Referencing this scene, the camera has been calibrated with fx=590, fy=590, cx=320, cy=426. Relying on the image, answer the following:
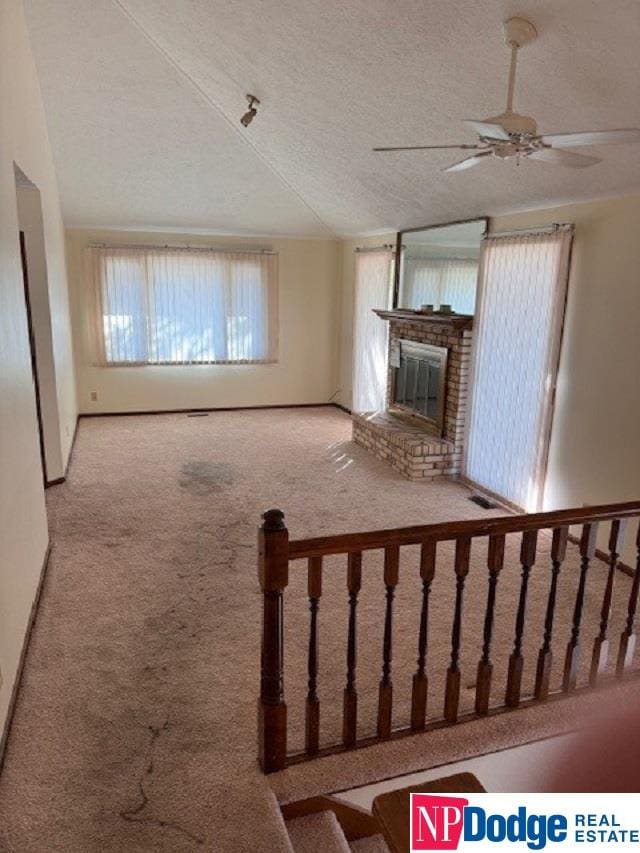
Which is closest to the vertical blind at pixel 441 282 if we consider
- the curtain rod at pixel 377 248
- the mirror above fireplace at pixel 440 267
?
the mirror above fireplace at pixel 440 267

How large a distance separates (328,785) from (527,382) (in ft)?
10.5

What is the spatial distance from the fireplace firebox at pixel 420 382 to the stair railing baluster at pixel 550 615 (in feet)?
10.8

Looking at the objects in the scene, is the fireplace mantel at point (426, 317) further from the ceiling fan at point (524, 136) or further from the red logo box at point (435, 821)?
the red logo box at point (435, 821)

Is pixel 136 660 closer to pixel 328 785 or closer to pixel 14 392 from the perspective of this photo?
pixel 328 785

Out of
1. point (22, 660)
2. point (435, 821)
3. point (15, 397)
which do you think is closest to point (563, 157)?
point (435, 821)

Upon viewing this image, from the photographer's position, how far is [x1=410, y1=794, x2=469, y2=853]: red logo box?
A: 1.36 metres

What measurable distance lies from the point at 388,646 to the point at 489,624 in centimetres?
41

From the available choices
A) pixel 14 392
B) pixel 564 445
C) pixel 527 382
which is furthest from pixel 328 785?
pixel 527 382

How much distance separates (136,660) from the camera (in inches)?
103

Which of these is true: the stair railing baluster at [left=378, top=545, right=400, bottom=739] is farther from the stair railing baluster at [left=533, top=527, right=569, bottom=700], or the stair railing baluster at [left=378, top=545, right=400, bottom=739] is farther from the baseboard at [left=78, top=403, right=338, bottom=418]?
the baseboard at [left=78, top=403, right=338, bottom=418]

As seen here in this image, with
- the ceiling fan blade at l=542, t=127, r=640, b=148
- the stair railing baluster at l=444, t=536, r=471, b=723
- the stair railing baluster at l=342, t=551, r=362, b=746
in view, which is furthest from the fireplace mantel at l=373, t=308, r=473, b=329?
the stair railing baluster at l=342, t=551, r=362, b=746

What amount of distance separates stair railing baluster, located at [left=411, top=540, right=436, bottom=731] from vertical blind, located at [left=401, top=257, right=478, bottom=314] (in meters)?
3.56

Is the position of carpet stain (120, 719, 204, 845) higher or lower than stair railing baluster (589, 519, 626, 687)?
lower

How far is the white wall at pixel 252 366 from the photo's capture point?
23.6 ft
